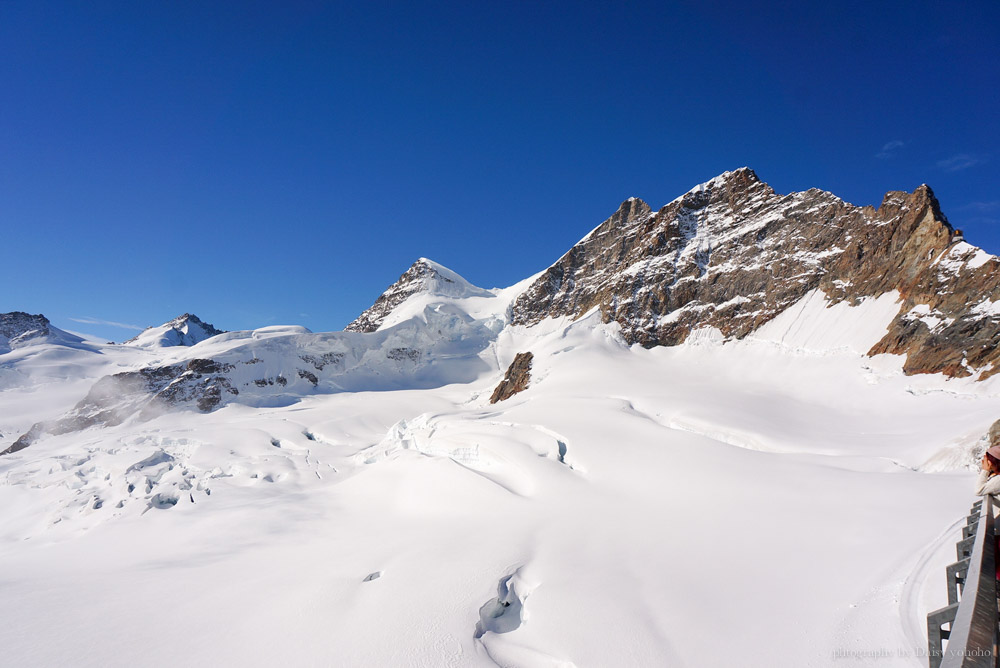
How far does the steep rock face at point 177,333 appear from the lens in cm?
11344

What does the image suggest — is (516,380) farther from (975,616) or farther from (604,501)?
(975,616)

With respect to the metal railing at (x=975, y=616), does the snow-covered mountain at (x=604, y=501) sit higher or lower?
lower

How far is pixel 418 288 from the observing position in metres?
105

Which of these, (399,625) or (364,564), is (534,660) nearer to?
(399,625)

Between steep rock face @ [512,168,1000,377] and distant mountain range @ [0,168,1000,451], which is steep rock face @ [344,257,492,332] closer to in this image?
distant mountain range @ [0,168,1000,451]

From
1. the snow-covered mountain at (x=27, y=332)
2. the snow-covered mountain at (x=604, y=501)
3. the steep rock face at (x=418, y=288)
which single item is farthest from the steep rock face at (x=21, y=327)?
the steep rock face at (x=418, y=288)

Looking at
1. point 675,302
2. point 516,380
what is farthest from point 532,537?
point 675,302

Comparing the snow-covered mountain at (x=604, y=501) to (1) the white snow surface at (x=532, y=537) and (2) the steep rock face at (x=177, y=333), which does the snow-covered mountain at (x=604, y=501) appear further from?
(2) the steep rock face at (x=177, y=333)

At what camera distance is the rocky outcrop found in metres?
50.3

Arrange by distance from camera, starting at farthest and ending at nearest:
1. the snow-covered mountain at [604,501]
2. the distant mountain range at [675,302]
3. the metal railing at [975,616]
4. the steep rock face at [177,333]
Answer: the steep rock face at [177,333] → the distant mountain range at [675,302] → the snow-covered mountain at [604,501] → the metal railing at [975,616]

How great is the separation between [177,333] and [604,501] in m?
138

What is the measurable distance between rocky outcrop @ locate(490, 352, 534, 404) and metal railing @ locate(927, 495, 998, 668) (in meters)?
45.2

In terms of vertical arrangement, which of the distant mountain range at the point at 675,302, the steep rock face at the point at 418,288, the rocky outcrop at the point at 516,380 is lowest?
the rocky outcrop at the point at 516,380

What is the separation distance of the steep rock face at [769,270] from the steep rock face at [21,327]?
334ft
